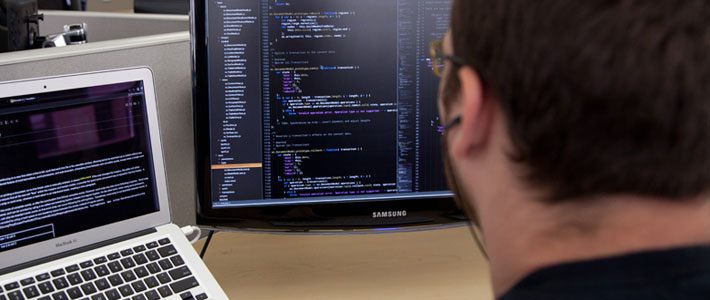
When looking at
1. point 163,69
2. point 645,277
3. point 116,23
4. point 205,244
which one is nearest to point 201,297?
point 205,244

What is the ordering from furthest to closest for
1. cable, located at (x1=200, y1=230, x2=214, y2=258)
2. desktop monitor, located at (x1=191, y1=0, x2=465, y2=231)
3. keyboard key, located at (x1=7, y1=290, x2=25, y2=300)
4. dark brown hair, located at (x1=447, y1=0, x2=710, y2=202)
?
cable, located at (x1=200, y1=230, x2=214, y2=258) → desktop monitor, located at (x1=191, y1=0, x2=465, y2=231) → keyboard key, located at (x1=7, y1=290, x2=25, y2=300) → dark brown hair, located at (x1=447, y1=0, x2=710, y2=202)

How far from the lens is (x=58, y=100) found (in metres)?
0.81

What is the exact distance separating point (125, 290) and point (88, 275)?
0.05 metres

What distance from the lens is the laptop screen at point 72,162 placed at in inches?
31.1

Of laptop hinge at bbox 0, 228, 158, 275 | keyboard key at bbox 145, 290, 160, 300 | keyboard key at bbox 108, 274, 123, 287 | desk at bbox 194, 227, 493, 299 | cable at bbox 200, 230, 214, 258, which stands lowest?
desk at bbox 194, 227, 493, 299

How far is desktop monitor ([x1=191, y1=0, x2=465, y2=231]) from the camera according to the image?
0.90 metres

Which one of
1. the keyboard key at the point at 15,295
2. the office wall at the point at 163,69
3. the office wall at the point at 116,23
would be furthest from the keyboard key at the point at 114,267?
the office wall at the point at 116,23

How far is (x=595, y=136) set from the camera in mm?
425

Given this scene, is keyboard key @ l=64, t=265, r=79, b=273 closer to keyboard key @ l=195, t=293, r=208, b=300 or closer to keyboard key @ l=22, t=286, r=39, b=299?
keyboard key @ l=22, t=286, r=39, b=299

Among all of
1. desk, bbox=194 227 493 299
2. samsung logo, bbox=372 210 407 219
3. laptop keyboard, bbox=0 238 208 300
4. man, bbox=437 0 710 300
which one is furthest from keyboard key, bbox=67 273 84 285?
man, bbox=437 0 710 300

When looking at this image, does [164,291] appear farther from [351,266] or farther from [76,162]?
[351,266]

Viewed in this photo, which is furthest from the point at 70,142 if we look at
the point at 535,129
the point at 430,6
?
the point at 535,129

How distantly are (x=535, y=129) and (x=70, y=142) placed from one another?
0.60 meters

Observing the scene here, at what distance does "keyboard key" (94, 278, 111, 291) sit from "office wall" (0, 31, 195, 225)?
0.30 meters
